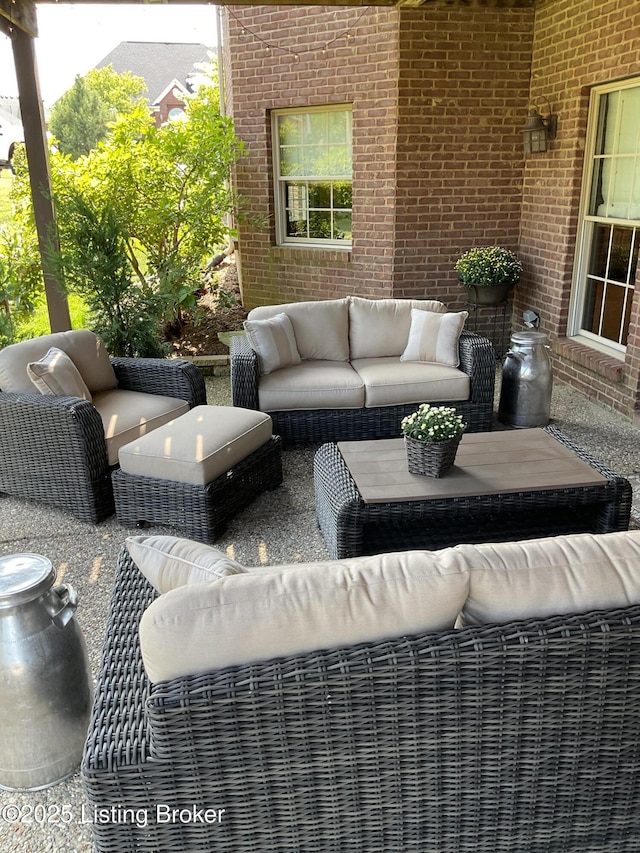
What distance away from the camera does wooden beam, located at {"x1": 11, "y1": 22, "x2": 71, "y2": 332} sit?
5.35 m

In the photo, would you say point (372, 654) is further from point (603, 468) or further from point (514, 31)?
point (514, 31)

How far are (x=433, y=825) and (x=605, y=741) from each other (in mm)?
429

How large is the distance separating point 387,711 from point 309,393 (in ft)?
10.4

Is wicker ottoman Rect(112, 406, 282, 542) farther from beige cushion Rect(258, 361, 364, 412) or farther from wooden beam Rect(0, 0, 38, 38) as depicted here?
wooden beam Rect(0, 0, 38, 38)

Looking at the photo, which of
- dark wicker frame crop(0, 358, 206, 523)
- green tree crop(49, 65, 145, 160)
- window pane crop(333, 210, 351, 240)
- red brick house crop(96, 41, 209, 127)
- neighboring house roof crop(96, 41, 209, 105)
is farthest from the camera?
neighboring house roof crop(96, 41, 209, 105)

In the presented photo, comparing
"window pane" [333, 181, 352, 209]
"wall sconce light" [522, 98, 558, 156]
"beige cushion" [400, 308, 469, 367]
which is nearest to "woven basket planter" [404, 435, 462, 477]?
"beige cushion" [400, 308, 469, 367]

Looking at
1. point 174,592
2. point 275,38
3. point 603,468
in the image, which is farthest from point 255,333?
point 275,38

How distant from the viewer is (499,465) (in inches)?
128

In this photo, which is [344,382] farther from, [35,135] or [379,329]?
[35,135]

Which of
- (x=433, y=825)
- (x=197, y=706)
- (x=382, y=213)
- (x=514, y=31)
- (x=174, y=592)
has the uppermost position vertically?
(x=514, y=31)

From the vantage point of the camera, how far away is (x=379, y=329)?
5004 mm

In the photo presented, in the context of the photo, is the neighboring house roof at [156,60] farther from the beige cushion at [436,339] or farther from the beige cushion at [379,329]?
the beige cushion at [436,339]

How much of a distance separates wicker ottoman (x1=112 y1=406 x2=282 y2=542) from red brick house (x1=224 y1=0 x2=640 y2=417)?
295 centimetres

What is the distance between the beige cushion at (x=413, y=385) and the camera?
454cm
